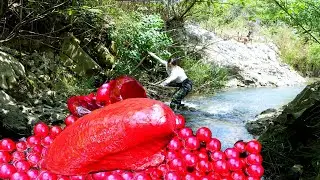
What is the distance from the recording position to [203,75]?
8.84 meters

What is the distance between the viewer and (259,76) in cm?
1071

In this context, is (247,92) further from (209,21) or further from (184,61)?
(209,21)

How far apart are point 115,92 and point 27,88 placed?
4.27 metres

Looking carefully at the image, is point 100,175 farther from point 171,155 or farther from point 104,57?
point 104,57

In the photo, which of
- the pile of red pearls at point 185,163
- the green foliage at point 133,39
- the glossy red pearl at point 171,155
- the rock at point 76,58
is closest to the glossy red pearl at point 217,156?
the pile of red pearls at point 185,163

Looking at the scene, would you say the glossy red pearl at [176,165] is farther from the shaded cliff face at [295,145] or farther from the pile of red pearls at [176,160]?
the shaded cliff face at [295,145]

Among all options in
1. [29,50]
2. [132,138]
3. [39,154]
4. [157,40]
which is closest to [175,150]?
[132,138]

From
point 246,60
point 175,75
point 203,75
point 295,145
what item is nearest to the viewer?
point 295,145

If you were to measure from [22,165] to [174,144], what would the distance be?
0.42m

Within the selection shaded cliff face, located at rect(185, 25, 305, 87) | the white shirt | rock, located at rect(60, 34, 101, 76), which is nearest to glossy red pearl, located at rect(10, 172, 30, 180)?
rock, located at rect(60, 34, 101, 76)

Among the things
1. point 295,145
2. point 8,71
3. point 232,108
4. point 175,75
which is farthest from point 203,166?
point 232,108

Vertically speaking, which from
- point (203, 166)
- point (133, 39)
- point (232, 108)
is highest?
point (203, 166)

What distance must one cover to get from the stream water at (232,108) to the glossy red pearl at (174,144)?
325 centimetres

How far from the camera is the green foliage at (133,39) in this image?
697 cm
